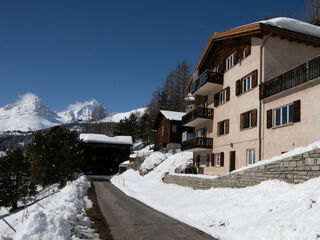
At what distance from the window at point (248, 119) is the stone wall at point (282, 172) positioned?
5.36 meters

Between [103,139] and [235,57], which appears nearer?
[235,57]

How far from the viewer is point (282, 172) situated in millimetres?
12945

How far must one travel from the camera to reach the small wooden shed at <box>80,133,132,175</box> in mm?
63203

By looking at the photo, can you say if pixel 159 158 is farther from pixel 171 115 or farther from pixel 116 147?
pixel 116 147

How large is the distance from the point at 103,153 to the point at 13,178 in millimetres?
27496

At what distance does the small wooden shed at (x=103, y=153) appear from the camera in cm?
6320

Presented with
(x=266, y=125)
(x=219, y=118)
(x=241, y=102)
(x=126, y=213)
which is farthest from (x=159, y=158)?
(x=126, y=213)

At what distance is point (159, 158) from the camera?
40.6 metres

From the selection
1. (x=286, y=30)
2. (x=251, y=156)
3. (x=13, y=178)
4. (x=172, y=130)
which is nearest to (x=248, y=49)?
(x=286, y=30)

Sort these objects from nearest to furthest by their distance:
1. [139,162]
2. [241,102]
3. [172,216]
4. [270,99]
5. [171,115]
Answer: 1. [172,216]
2. [270,99]
3. [241,102]
4. [139,162]
5. [171,115]

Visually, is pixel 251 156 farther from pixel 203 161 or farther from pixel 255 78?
pixel 203 161

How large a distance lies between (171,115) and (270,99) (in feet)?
105

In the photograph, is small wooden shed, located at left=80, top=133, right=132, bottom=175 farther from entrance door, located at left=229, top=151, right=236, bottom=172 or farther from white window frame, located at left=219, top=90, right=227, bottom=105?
entrance door, located at left=229, top=151, right=236, bottom=172

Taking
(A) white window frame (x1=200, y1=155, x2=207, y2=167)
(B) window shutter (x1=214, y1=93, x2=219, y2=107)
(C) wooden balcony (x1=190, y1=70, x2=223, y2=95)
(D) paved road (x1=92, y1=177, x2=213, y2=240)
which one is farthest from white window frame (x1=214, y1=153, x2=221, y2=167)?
(D) paved road (x1=92, y1=177, x2=213, y2=240)
